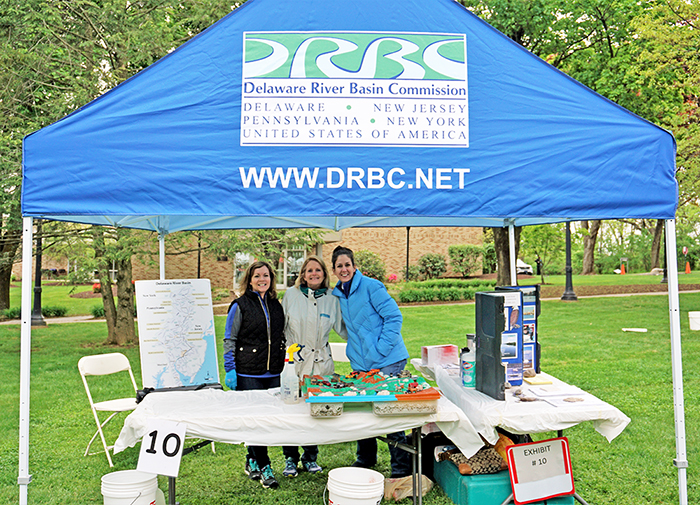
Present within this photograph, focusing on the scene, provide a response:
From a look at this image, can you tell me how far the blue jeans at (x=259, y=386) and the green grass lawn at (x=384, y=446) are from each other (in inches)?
7.2

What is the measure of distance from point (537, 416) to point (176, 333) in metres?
2.87

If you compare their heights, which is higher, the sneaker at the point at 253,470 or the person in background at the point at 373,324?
the person in background at the point at 373,324

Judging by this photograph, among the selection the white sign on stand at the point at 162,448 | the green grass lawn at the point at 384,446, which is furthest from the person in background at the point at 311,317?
the white sign on stand at the point at 162,448

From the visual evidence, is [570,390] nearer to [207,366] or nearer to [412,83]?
[412,83]

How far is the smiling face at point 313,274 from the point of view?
→ 14.0ft

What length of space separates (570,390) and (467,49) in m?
2.26

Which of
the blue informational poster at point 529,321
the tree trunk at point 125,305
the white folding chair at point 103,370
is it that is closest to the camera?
the blue informational poster at point 529,321

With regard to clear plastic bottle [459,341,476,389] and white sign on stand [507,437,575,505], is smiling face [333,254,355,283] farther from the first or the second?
white sign on stand [507,437,575,505]

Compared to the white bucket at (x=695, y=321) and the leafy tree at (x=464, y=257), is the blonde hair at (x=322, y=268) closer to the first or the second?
the white bucket at (x=695, y=321)

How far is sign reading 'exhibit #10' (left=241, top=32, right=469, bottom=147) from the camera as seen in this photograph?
3328mm

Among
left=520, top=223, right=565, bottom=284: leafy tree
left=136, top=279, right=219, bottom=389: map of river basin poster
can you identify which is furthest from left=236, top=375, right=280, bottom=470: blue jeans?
left=520, top=223, right=565, bottom=284: leafy tree

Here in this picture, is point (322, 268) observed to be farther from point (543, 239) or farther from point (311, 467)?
point (543, 239)

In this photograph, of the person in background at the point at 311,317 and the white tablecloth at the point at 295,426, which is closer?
the white tablecloth at the point at 295,426

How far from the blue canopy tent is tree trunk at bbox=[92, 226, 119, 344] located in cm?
662
